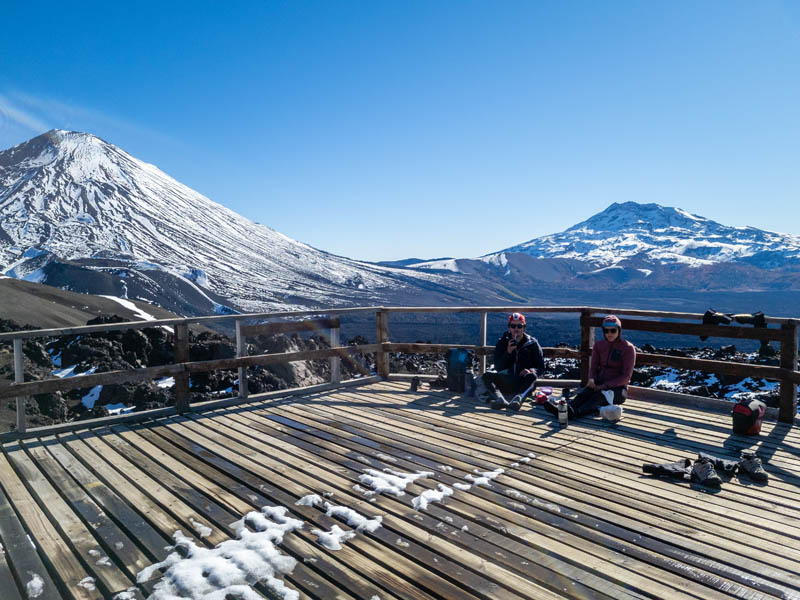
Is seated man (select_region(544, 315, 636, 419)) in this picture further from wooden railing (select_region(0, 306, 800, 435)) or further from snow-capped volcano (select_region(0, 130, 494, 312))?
snow-capped volcano (select_region(0, 130, 494, 312))

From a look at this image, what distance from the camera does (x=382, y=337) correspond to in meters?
9.40

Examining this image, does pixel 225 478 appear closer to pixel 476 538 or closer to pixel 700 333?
pixel 476 538

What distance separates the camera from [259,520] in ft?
13.1

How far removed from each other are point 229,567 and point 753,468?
445 centimetres

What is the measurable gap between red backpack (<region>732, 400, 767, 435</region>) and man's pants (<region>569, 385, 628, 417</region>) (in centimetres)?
131

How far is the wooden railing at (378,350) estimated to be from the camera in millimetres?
6383

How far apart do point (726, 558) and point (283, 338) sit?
2401 centimetres

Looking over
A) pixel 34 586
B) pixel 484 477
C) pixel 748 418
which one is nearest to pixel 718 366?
pixel 748 418

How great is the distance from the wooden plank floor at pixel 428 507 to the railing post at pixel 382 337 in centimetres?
270

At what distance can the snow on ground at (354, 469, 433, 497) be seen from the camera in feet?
14.9

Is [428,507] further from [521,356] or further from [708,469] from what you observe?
[521,356]

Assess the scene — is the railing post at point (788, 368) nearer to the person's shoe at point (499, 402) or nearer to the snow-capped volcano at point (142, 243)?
the person's shoe at point (499, 402)

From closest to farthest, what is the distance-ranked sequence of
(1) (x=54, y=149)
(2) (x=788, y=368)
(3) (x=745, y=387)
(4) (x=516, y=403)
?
1. (2) (x=788, y=368)
2. (4) (x=516, y=403)
3. (3) (x=745, y=387)
4. (1) (x=54, y=149)

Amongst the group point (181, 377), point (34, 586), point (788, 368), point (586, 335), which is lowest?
point (34, 586)
